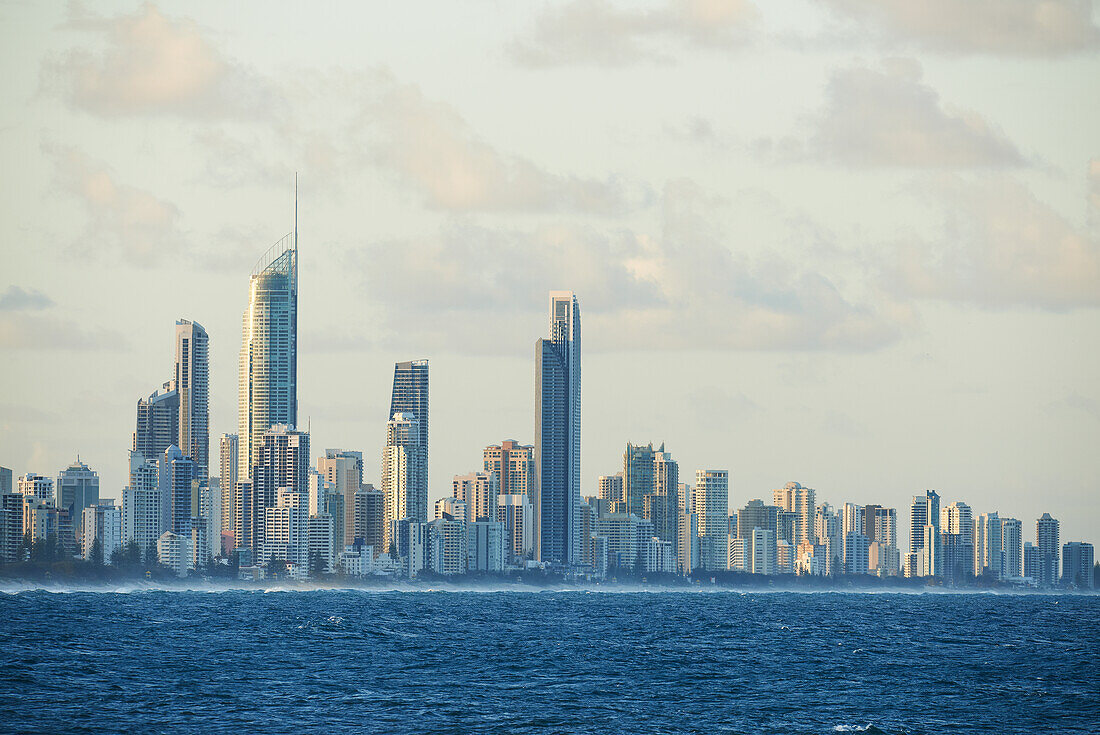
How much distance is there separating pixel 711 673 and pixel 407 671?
26.5 meters

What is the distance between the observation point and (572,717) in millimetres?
96062

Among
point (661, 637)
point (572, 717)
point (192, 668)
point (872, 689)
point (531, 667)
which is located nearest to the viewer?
point (572, 717)

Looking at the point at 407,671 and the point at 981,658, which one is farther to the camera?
the point at 981,658

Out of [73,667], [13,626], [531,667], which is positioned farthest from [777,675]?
[13,626]

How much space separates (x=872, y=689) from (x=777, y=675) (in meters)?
13.1

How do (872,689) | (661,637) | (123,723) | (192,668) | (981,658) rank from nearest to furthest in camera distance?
(123,723)
(872,689)
(192,668)
(981,658)
(661,637)

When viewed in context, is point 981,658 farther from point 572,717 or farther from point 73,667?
point 73,667

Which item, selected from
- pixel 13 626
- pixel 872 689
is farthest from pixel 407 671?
pixel 13 626

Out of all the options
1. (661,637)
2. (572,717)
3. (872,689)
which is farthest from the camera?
(661,637)

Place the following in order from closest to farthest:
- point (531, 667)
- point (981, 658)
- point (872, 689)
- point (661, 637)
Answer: point (872, 689) < point (531, 667) < point (981, 658) < point (661, 637)

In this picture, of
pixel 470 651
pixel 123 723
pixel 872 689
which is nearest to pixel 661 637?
pixel 470 651

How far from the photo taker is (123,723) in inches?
3469

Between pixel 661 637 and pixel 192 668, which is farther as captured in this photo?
pixel 661 637

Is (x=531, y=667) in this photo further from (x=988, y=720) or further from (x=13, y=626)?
(x=13, y=626)
